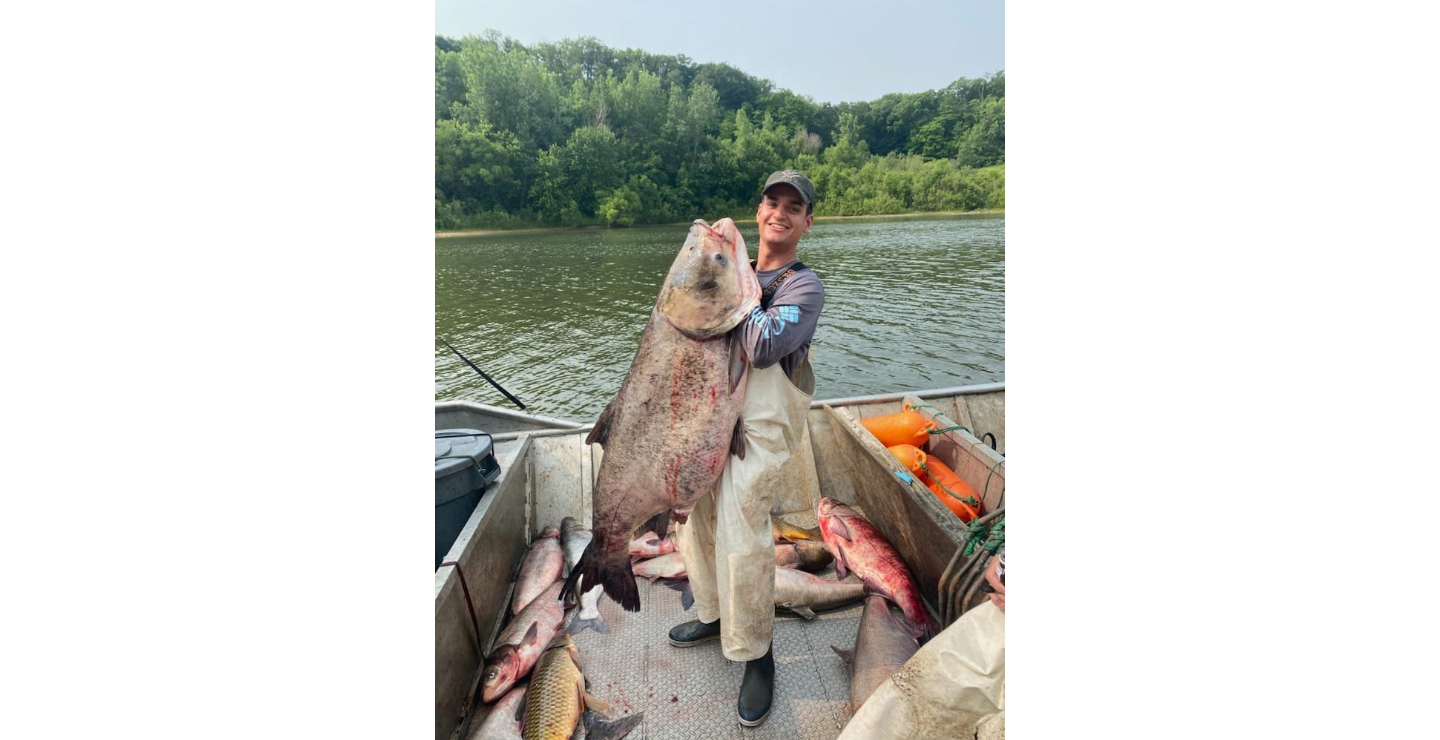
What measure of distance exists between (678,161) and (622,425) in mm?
29039

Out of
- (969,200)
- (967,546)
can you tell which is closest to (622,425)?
(967,546)

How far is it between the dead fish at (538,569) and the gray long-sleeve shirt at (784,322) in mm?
1984

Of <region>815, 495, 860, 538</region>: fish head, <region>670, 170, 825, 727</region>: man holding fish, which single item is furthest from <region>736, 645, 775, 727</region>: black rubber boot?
<region>815, 495, 860, 538</region>: fish head

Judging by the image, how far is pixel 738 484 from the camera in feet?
7.02

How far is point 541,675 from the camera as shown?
8.32 ft

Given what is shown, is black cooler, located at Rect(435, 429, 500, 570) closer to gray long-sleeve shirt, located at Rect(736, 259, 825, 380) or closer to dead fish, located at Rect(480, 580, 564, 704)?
dead fish, located at Rect(480, 580, 564, 704)

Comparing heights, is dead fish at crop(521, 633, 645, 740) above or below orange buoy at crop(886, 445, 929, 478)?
below

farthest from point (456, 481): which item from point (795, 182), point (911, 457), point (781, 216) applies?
point (911, 457)

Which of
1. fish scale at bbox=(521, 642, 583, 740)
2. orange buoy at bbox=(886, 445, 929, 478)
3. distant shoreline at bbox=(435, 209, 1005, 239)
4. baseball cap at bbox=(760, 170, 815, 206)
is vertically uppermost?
distant shoreline at bbox=(435, 209, 1005, 239)

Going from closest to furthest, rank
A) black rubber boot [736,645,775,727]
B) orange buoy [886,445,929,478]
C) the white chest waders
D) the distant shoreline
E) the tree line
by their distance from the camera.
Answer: the white chest waders < black rubber boot [736,645,775,727] < orange buoy [886,445,929,478] < the tree line < the distant shoreline

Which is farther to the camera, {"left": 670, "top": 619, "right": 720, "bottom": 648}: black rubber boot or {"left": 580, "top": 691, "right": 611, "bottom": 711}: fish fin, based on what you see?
{"left": 670, "top": 619, "right": 720, "bottom": 648}: black rubber boot

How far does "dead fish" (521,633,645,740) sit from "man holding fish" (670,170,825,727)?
→ 544 mm

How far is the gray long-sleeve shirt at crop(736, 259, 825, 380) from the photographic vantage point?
1.91 metres
